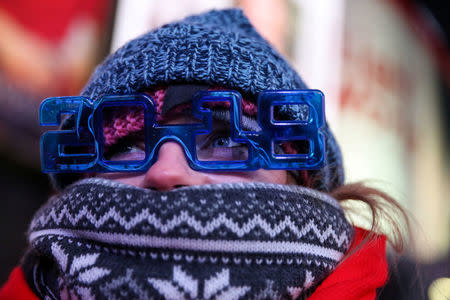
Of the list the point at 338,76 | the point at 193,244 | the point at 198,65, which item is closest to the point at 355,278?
the point at 193,244

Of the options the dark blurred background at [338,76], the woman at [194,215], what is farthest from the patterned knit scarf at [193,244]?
the dark blurred background at [338,76]

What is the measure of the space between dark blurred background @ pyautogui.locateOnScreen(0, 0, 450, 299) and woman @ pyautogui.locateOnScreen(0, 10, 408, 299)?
0.24 m

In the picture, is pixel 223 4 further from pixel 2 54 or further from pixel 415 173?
pixel 415 173

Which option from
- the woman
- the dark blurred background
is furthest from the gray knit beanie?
the dark blurred background

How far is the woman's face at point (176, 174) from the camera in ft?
2.08

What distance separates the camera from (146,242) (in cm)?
59

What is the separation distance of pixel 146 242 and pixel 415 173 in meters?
3.12

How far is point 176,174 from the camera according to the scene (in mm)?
632

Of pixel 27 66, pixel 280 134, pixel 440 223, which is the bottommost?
pixel 440 223

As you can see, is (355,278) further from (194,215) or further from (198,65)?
(198,65)

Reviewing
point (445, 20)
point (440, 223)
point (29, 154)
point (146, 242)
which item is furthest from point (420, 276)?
point (445, 20)

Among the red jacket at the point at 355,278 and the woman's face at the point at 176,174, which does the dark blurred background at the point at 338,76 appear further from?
the woman's face at the point at 176,174

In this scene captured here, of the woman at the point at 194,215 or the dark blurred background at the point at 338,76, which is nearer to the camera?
the woman at the point at 194,215

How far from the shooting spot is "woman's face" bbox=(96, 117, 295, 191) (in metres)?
0.63
